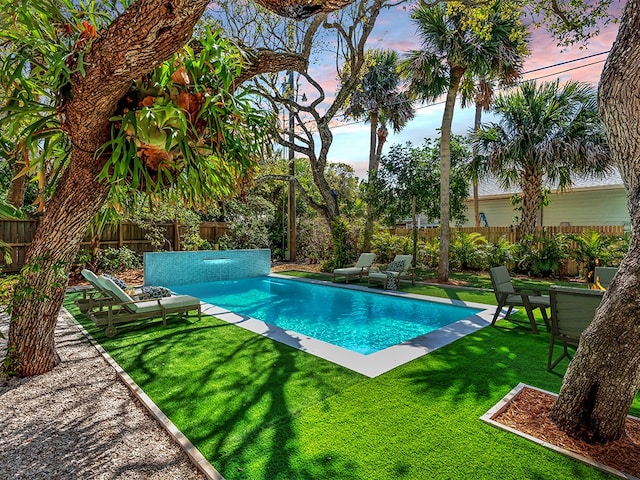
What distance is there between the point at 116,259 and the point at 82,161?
11.7 metres

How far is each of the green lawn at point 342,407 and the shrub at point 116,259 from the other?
28.0 ft

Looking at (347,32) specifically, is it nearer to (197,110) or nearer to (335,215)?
(335,215)

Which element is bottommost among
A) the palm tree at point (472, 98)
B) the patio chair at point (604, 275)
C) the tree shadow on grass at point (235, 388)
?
the tree shadow on grass at point (235, 388)

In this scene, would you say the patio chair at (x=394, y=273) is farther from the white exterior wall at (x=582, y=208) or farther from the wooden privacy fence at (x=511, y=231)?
the white exterior wall at (x=582, y=208)

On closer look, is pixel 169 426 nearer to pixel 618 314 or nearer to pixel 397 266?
pixel 618 314

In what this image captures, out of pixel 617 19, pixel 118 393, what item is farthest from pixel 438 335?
pixel 617 19

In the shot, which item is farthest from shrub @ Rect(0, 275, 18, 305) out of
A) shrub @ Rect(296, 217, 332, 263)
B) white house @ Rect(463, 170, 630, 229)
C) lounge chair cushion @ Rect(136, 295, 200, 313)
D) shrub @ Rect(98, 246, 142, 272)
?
white house @ Rect(463, 170, 630, 229)

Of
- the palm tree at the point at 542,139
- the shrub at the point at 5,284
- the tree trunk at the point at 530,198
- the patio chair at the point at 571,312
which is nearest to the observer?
the shrub at the point at 5,284

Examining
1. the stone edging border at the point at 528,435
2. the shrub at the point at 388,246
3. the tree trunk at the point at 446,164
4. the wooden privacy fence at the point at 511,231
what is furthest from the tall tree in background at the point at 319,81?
the stone edging border at the point at 528,435

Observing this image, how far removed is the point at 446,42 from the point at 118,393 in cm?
1328

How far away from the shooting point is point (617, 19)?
747cm

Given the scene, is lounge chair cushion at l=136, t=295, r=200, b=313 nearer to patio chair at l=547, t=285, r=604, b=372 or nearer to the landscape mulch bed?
the landscape mulch bed

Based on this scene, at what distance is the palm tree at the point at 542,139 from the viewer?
12.2 m

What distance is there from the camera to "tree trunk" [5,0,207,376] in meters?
2.35
